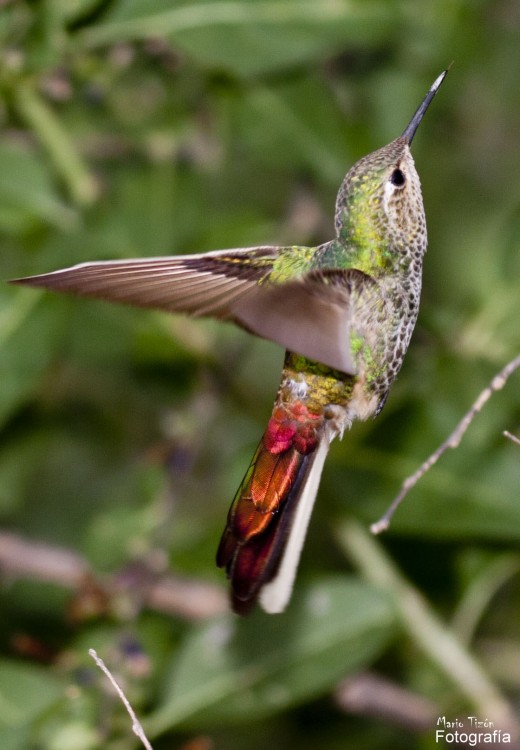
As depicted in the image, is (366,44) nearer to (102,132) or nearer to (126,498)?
(102,132)

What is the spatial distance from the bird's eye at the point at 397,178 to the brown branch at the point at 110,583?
3.41 ft

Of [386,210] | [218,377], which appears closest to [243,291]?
[386,210]

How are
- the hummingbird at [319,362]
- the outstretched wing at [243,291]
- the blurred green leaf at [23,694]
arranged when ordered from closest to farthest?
the outstretched wing at [243,291] < the hummingbird at [319,362] < the blurred green leaf at [23,694]

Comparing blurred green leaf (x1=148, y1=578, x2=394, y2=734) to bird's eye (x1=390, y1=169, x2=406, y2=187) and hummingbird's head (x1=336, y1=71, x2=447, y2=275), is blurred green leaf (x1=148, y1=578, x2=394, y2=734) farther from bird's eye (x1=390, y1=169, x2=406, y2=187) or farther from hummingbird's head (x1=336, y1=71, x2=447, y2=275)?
bird's eye (x1=390, y1=169, x2=406, y2=187)

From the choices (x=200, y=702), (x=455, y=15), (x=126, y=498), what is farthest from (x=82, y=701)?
(x=455, y=15)

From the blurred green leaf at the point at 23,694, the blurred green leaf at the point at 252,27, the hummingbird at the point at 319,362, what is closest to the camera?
the hummingbird at the point at 319,362

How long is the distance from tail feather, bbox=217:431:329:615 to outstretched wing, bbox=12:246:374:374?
306 millimetres

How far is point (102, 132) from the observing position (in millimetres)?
2840

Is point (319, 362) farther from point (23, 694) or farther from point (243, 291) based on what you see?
point (23, 694)

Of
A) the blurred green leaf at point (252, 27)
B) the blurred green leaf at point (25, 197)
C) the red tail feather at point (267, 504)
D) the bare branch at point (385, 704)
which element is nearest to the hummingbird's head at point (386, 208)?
the red tail feather at point (267, 504)

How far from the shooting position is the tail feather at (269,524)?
1.70 m

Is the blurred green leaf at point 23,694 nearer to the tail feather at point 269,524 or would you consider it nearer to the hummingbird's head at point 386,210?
the tail feather at point 269,524

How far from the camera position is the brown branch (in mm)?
2254

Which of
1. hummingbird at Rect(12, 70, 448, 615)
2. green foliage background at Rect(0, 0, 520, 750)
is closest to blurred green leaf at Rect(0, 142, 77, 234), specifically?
green foliage background at Rect(0, 0, 520, 750)
